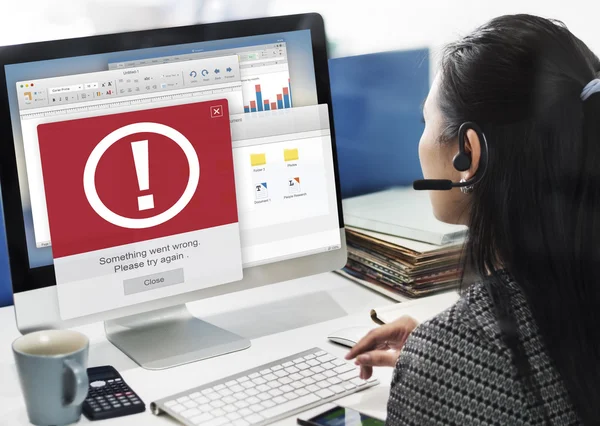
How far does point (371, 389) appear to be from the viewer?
1000 mm

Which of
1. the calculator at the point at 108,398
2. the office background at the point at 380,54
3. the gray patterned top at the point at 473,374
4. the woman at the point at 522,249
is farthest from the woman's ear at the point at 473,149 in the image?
the office background at the point at 380,54

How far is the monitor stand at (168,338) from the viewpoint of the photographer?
3.56 feet

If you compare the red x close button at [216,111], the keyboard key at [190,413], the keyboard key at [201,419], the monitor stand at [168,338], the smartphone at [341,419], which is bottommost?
the smartphone at [341,419]

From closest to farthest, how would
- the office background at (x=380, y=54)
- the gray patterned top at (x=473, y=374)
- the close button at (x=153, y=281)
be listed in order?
the gray patterned top at (x=473, y=374) → the close button at (x=153, y=281) → the office background at (x=380, y=54)

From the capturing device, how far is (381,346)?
1063 mm

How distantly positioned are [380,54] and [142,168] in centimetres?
65

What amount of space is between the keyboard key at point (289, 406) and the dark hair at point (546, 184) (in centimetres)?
27

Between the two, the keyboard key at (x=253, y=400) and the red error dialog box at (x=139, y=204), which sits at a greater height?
the red error dialog box at (x=139, y=204)

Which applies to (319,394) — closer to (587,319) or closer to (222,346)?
(222,346)

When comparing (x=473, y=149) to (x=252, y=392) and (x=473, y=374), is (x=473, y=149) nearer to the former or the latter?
(x=473, y=374)

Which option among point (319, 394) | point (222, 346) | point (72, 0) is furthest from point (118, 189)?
point (72, 0)

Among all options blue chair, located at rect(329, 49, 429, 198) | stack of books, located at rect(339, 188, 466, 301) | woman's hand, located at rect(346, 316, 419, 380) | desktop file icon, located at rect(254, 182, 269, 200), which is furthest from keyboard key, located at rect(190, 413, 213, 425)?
blue chair, located at rect(329, 49, 429, 198)

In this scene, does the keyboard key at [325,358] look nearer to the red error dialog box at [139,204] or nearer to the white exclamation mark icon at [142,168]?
the red error dialog box at [139,204]

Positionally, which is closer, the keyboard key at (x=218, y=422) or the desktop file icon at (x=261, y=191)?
the keyboard key at (x=218, y=422)
